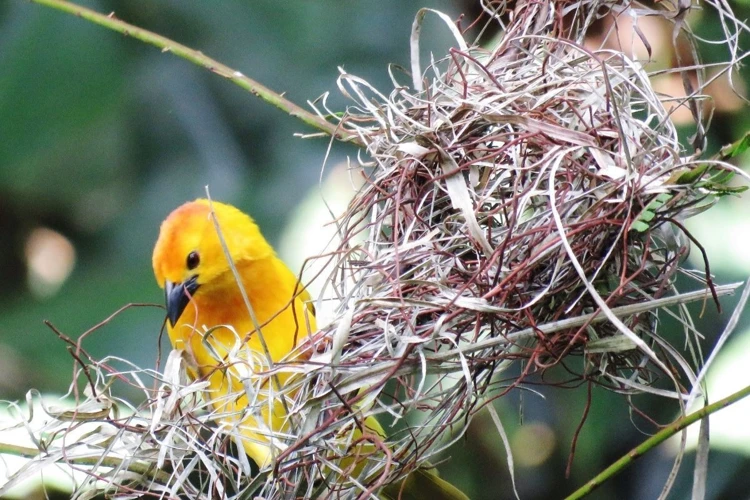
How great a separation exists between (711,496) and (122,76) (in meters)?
2.82

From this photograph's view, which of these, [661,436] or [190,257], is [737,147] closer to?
[661,436]

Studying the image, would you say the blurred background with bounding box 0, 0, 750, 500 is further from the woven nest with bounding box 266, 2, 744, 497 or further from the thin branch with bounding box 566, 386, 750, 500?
the thin branch with bounding box 566, 386, 750, 500

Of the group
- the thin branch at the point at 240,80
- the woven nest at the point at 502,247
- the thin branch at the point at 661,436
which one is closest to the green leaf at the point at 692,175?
the woven nest at the point at 502,247

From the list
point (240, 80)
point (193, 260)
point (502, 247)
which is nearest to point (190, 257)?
point (193, 260)

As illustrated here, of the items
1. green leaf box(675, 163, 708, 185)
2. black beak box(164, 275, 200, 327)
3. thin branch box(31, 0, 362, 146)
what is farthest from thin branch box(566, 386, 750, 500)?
black beak box(164, 275, 200, 327)

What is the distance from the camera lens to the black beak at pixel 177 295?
2.29 meters

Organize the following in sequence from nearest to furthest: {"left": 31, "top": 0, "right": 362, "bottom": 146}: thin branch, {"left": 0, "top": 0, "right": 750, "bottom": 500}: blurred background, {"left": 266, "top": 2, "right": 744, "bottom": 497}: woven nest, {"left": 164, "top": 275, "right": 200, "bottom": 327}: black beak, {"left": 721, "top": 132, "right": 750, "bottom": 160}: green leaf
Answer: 1. {"left": 721, "top": 132, "right": 750, "bottom": 160}: green leaf
2. {"left": 266, "top": 2, "right": 744, "bottom": 497}: woven nest
3. {"left": 31, "top": 0, "right": 362, "bottom": 146}: thin branch
4. {"left": 164, "top": 275, "right": 200, "bottom": 327}: black beak
5. {"left": 0, "top": 0, "right": 750, "bottom": 500}: blurred background

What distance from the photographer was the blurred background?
3.00 m

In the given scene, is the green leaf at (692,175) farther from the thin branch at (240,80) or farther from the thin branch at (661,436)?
the thin branch at (240,80)

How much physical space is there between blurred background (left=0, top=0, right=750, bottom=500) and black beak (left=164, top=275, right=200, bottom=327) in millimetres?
510

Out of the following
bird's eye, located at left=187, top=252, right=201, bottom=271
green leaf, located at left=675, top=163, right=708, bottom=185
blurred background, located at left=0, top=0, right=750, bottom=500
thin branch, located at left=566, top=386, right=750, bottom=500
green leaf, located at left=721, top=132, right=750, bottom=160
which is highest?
blurred background, located at left=0, top=0, right=750, bottom=500

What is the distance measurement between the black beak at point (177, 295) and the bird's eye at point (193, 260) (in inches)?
1.2

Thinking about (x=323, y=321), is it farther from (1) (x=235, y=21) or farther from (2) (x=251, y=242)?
(1) (x=235, y=21)

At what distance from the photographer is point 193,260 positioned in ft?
7.75
